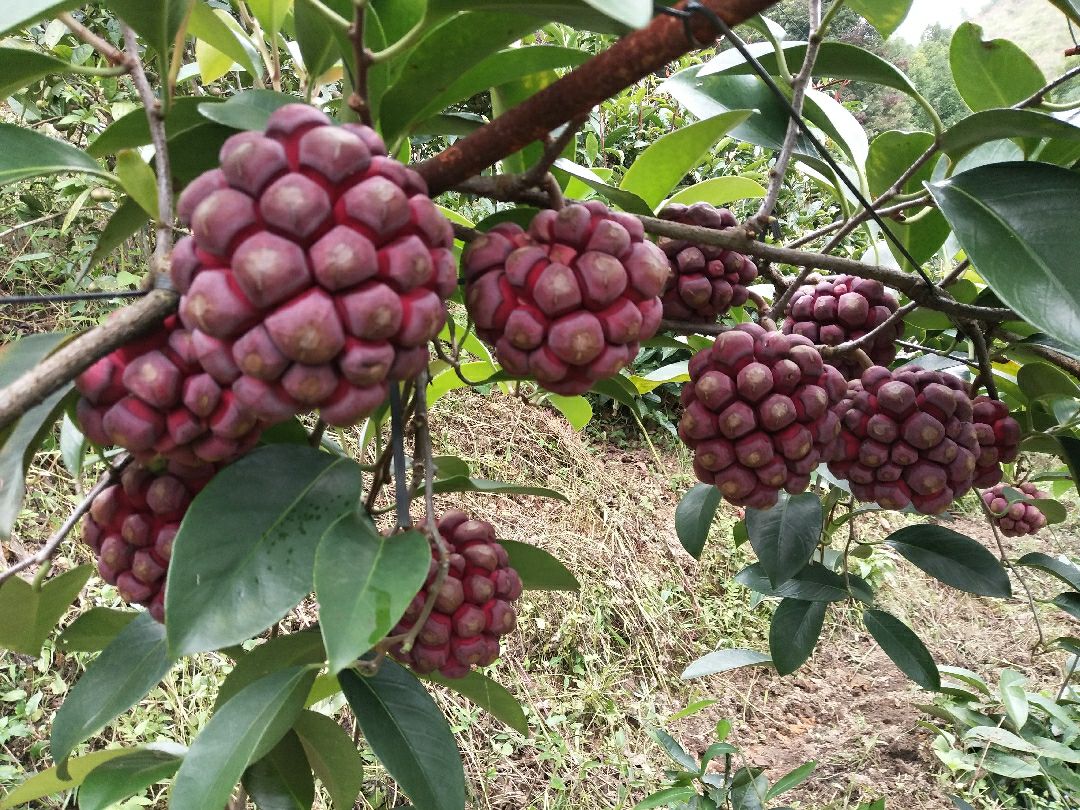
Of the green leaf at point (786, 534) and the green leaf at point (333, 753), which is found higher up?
the green leaf at point (786, 534)

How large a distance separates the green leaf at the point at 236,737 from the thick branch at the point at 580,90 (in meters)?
0.37

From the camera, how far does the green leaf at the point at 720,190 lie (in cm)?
96

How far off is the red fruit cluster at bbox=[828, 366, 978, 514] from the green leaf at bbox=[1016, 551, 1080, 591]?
629mm

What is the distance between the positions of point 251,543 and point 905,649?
1089 millimetres

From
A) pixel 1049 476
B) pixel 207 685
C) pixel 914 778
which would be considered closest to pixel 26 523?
pixel 207 685

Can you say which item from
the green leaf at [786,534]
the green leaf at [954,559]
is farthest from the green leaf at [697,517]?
the green leaf at [954,559]

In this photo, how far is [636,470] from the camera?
3.61 m

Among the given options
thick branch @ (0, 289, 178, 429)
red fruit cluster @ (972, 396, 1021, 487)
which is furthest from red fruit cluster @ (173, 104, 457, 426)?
red fruit cluster @ (972, 396, 1021, 487)

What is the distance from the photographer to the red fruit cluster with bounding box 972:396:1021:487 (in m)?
0.86

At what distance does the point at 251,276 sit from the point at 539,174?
8.6 inches

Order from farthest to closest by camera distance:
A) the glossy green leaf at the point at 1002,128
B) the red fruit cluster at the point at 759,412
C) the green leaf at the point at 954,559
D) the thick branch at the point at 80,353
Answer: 1. the green leaf at the point at 954,559
2. the red fruit cluster at the point at 759,412
3. the glossy green leaf at the point at 1002,128
4. the thick branch at the point at 80,353

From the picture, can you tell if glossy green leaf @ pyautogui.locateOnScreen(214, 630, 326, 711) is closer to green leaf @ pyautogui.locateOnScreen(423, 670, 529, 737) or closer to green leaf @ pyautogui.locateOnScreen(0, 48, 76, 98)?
green leaf @ pyautogui.locateOnScreen(423, 670, 529, 737)

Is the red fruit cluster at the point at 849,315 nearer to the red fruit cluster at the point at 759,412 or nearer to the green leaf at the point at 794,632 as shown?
the red fruit cluster at the point at 759,412

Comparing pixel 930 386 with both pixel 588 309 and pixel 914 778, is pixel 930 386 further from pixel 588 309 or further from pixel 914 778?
pixel 914 778
